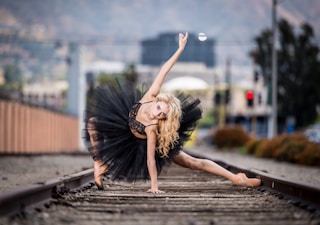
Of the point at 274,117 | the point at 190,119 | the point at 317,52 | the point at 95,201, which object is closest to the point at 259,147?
the point at 274,117

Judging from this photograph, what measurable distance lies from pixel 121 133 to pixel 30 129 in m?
28.2

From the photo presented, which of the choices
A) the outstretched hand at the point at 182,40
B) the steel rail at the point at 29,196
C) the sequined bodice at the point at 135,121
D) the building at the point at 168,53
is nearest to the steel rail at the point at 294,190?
the sequined bodice at the point at 135,121

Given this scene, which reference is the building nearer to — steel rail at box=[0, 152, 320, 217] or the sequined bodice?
steel rail at box=[0, 152, 320, 217]

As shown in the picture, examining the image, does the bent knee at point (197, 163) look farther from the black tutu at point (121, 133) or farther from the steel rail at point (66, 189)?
the steel rail at point (66, 189)

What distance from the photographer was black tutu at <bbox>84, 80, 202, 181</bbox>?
10.6 metres

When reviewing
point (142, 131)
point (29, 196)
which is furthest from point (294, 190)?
point (29, 196)

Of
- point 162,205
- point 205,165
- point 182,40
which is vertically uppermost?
point 182,40

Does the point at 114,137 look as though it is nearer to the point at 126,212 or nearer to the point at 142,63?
the point at 126,212

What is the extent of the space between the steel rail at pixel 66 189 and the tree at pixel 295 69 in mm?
56706

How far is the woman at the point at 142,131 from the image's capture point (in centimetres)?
1000

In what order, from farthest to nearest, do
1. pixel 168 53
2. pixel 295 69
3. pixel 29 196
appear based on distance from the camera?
pixel 168 53, pixel 295 69, pixel 29 196

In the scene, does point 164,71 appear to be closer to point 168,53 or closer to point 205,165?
point 205,165

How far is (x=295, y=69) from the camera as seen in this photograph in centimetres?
6981

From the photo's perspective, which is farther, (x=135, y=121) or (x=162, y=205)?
(x=135, y=121)
